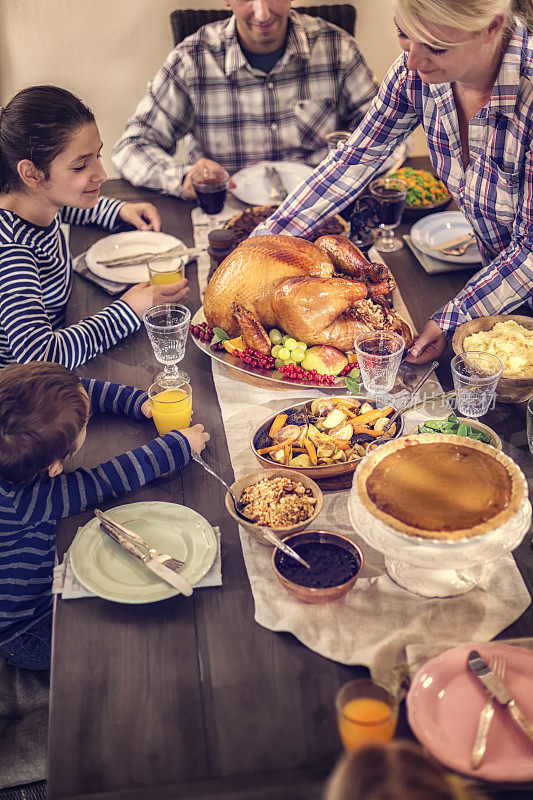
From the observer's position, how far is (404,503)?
1140 mm

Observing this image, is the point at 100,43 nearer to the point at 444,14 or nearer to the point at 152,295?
the point at 152,295

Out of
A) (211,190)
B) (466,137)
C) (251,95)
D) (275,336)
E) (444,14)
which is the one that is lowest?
(275,336)

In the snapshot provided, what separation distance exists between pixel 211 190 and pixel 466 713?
5.92 feet

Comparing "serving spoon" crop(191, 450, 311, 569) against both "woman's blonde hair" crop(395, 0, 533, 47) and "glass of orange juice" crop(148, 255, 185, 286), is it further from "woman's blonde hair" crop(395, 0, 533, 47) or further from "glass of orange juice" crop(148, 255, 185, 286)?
"woman's blonde hair" crop(395, 0, 533, 47)

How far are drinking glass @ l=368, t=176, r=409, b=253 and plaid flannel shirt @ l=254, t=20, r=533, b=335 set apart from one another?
13 centimetres

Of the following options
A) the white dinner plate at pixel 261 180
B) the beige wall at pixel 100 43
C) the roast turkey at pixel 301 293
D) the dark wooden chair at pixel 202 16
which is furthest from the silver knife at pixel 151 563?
the beige wall at pixel 100 43

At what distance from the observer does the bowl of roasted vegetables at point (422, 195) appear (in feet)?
7.98

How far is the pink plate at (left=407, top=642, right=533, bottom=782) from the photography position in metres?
Answer: 0.98

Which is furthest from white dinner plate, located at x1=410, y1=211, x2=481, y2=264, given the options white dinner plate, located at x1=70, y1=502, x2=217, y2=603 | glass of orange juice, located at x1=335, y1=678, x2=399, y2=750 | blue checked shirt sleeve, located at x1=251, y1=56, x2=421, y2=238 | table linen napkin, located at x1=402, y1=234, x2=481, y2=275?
glass of orange juice, located at x1=335, y1=678, x2=399, y2=750

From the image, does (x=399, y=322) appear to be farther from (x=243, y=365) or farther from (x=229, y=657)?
(x=229, y=657)

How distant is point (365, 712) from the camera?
3.23 feet

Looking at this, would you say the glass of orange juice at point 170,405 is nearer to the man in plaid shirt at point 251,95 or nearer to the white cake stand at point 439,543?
the white cake stand at point 439,543

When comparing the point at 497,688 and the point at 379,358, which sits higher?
the point at 379,358

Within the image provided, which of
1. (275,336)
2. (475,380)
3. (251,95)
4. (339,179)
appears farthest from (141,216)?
(475,380)
